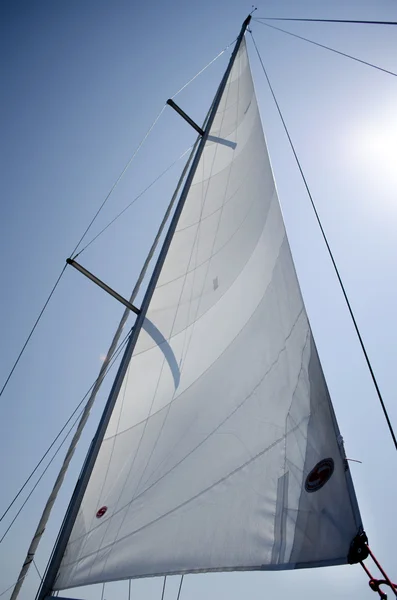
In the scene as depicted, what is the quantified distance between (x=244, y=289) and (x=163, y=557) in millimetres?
2081

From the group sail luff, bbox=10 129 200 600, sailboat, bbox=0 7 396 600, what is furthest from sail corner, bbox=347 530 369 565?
sail luff, bbox=10 129 200 600

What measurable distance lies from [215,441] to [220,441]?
3 cm

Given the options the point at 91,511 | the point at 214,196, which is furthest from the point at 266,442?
the point at 214,196

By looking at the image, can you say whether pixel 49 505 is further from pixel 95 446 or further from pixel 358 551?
pixel 358 551

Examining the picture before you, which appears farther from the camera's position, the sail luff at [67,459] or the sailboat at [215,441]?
the sail luff at [67,459]

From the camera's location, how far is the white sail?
1736 mm

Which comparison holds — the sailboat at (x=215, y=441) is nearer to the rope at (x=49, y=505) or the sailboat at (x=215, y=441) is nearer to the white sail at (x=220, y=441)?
the white sail at (x=220, y=441)

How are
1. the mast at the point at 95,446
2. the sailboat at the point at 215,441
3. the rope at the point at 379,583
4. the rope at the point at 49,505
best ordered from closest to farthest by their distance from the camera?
the rope at the point at 379,583
the sailboat at the point at 215,441
the mast at the point at 95,446
the rope at the point at 49,505

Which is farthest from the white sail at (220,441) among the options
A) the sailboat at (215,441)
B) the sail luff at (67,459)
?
the sail luff at (67,459)

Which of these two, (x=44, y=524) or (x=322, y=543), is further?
(x=44, y=524)

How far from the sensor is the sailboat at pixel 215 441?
1731 millimetres

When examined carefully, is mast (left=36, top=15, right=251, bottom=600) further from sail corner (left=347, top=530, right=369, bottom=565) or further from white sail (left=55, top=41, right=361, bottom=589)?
sail corner (left=347, top=530, right=369, bottom=565)

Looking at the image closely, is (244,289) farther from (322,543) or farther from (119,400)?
(322,543)

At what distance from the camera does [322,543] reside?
1613mm
